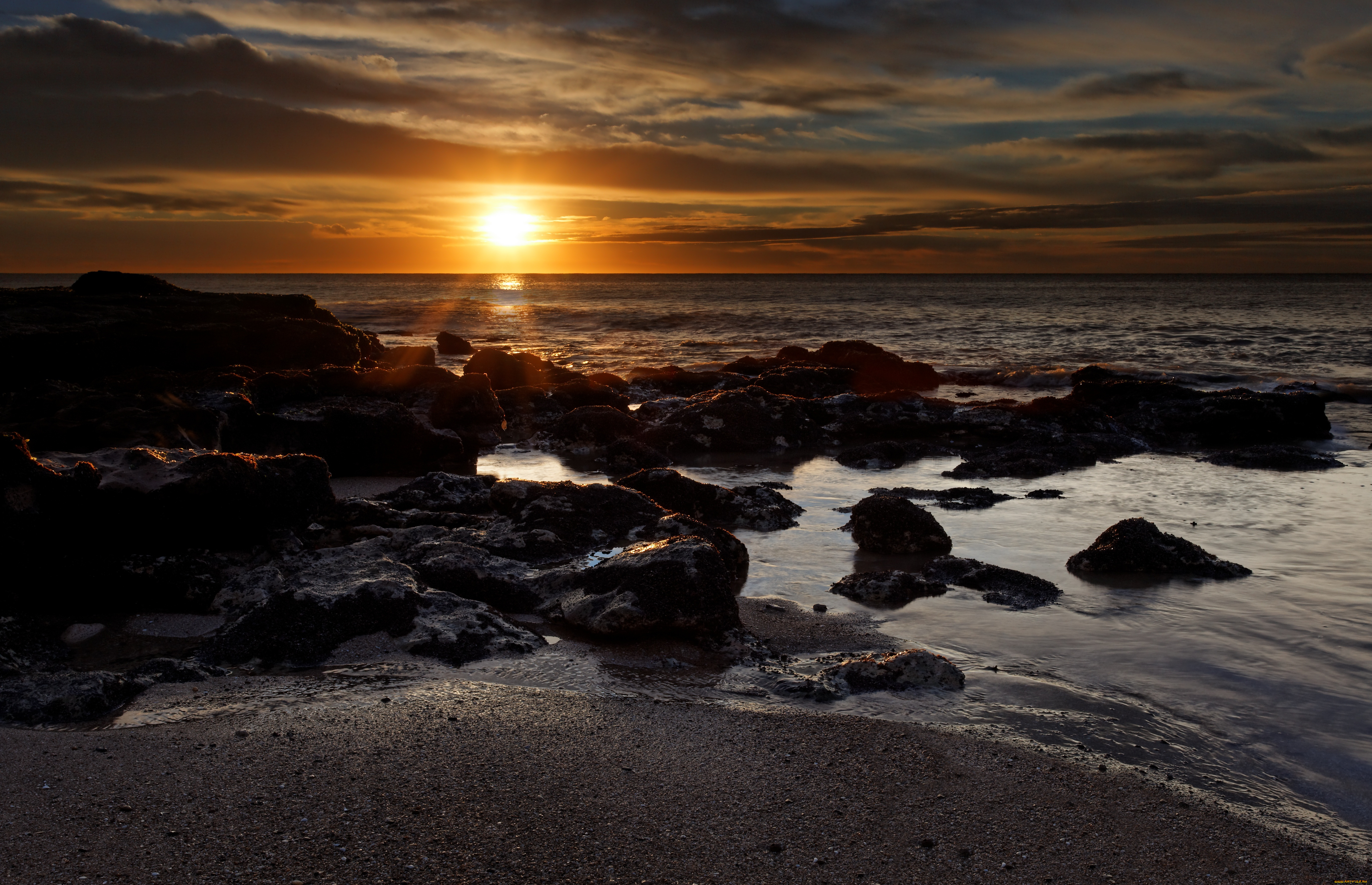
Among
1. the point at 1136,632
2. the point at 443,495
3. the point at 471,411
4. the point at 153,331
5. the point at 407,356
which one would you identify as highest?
the point at 153,331

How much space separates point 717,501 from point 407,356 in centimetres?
1512

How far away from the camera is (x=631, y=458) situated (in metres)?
10.4

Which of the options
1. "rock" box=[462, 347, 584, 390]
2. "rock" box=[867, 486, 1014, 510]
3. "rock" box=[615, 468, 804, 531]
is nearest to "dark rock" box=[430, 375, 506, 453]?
"rock" box=[462, 347, 584, 390]

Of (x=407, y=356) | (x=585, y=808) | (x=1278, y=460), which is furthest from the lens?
(x=407, y=356)

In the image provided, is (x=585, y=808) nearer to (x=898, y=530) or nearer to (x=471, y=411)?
(x=898, y=530)

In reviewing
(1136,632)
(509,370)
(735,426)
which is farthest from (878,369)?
(1136,632)

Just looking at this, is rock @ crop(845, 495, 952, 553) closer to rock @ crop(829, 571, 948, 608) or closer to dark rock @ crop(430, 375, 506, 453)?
rock @ crop(829, 571, 948, 608)

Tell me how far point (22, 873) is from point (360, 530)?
148 inches

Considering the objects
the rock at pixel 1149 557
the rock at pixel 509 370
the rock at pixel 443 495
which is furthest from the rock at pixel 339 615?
the rock at pixel 509 370

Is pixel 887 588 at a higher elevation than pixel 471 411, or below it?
below

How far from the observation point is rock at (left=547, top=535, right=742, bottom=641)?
4773mm

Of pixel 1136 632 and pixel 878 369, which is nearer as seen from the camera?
pixel 1136 632

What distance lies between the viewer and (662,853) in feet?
9.22

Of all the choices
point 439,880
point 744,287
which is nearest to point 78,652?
point 439,880
